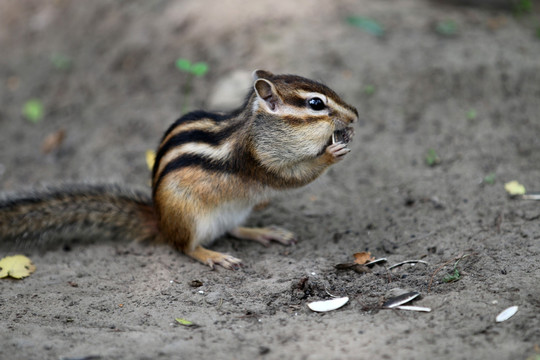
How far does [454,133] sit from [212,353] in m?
3.15

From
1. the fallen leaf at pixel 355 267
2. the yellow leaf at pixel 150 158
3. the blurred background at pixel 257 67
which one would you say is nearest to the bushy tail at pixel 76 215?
the yellow leaf at pixel 150 158

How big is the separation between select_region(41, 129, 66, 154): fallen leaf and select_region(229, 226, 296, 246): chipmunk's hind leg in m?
2.54

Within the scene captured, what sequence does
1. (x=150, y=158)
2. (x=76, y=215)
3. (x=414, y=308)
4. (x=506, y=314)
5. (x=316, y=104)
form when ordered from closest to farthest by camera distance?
(x=506, y=314) < (x=414, y=308) < (x=316, y=104) < (x=76, y=215) < (x=150, y=158)

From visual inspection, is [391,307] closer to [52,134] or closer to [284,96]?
[284,96]

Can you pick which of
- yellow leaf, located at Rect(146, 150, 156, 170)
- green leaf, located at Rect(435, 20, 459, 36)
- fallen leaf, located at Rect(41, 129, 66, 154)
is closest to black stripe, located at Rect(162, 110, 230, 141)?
yellow leaf, located at Rect(146, 150, 156, 170)

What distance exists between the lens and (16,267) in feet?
12.8

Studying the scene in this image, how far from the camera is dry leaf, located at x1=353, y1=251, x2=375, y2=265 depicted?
3.72 m

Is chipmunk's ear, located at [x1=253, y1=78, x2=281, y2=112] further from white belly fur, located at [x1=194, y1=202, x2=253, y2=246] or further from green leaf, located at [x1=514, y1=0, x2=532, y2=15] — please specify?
green leaf, located at [x1=514, y1=0, x2=532, y2=15]

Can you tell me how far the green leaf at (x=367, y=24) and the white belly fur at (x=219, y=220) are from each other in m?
2.84

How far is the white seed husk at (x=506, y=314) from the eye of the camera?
2.84 meters

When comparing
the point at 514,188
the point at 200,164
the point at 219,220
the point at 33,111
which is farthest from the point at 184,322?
the point at 33,111

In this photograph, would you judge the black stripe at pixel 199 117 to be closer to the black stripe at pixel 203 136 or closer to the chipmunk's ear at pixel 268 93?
the black stripe at pixel 203 136

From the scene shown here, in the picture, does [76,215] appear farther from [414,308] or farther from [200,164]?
[414,308]

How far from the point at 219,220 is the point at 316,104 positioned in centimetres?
105
